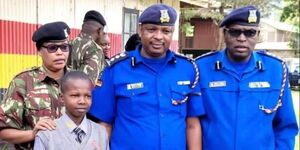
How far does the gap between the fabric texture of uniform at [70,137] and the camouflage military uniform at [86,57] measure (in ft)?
3.17

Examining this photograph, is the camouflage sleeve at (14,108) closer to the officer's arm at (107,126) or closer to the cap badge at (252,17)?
the officer's arm at (107,126)

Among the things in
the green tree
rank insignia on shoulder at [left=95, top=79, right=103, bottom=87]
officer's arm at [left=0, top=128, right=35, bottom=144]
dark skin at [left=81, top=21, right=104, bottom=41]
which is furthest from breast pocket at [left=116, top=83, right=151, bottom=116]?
the green tree

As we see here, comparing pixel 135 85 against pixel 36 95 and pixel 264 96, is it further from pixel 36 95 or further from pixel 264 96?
pixel 264 96

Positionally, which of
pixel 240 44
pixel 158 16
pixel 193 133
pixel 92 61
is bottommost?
pixel 193 133

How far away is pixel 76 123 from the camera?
258 centimetres

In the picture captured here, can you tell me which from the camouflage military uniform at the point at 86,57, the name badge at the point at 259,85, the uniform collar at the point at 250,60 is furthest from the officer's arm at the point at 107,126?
the name badge at the point at 259,85

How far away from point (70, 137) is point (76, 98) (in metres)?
0.23

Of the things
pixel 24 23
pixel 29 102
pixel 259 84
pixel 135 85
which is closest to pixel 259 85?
pixel 259 84

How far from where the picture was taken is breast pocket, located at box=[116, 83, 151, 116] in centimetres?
278

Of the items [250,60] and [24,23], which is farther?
[24,23]

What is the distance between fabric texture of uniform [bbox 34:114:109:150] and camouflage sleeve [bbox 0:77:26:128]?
11.5 inches

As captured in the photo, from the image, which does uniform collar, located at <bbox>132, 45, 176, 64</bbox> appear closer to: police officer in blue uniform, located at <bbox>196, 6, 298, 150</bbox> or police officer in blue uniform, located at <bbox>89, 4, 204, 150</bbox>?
police officer in blue uniform, located at <bbox>89, 4, 204, 150</bbox>

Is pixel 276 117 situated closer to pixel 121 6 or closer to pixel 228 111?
pixel 228 111

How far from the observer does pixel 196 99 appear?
9.48 ft
